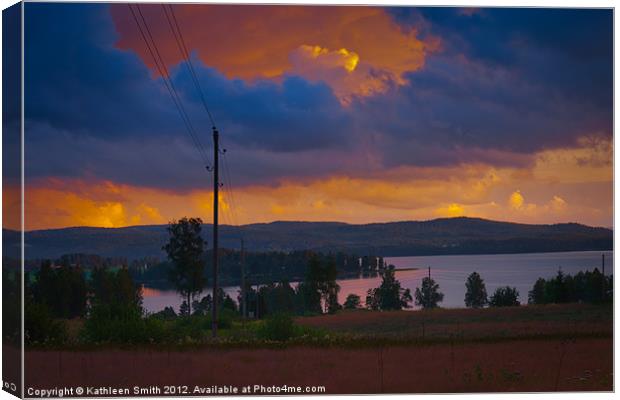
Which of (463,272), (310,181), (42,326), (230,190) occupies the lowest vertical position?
(42,326)

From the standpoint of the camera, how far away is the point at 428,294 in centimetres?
1662

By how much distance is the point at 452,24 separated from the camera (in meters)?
12.7

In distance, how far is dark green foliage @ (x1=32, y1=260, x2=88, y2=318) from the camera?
13305 millimetres

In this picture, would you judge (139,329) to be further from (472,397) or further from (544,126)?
(544,126)

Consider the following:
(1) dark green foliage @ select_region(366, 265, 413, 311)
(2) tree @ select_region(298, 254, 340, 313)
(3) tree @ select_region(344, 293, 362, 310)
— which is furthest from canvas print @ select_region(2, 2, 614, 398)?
(3) tree @ select_region(344, 293, 362, 310)

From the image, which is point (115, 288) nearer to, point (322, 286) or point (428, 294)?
point (322, 286)

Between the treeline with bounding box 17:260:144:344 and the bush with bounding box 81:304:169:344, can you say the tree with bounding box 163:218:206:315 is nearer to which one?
the treeline with bounding box 17:260:144:344

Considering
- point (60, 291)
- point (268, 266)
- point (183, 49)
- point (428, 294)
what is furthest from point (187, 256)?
point (183, 49)

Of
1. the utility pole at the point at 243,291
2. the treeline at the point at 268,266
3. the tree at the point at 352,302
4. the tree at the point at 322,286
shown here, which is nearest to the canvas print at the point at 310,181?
the treeline at the point at 268,266

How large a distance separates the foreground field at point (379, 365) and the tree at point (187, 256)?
10.2 ft

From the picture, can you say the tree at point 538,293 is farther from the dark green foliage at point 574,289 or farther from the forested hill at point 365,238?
the forested hill at point 365,238

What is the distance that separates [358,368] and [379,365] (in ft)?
1.05

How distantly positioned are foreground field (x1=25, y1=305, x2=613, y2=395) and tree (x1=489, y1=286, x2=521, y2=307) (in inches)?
95.2

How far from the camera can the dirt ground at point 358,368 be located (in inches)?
480
